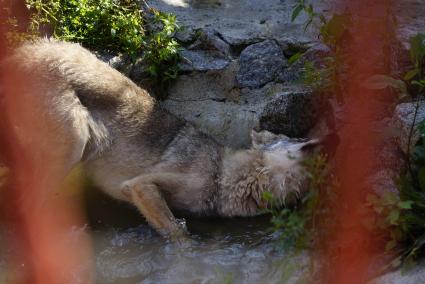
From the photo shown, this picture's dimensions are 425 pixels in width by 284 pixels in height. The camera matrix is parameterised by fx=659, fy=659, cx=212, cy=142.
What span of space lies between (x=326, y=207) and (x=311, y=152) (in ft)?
3.15

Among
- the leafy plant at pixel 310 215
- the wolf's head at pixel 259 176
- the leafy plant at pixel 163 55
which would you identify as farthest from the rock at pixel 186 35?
the leafy plant at pixel 310 215

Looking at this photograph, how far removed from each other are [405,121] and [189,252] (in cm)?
195

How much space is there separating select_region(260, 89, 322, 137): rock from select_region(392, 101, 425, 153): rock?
89cm

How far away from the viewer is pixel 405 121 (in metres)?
5.11

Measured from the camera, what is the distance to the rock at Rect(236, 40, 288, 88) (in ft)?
21.1

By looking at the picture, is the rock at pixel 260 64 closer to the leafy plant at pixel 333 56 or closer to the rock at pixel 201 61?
the rock at pixel 201 61

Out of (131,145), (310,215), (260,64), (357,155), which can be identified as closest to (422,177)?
(310,215)

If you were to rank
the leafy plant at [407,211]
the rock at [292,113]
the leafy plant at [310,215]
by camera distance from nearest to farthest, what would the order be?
1. the leafy plant at [310,215]
2. the leafy plant at [407,211]
3. the rock at [292,113]

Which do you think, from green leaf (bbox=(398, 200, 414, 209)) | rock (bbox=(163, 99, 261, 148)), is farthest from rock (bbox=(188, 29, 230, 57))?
green leaf (bbox=(398, 200, 414, 209))

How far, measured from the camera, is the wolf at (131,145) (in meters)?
5.16

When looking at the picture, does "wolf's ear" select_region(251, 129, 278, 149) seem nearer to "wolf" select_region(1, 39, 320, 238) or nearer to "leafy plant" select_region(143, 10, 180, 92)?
"wolf" select_region(1, 39, 320, 238)

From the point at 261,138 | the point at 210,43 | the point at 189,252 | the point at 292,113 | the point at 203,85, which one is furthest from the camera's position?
the point at 210,43

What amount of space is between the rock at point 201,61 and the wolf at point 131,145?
3.23 ft

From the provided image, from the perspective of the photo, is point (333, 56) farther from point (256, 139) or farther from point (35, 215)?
point (35, 215)
